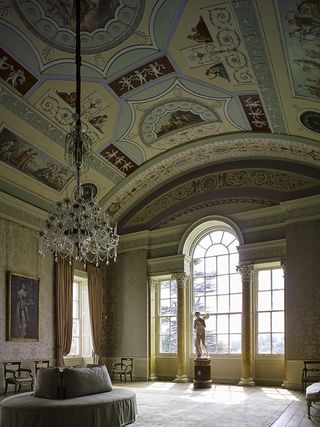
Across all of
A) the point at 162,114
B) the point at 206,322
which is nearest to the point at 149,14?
the point at 162,114

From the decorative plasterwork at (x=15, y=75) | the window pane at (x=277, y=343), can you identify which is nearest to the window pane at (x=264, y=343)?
the window pane at (x=277, y=343)

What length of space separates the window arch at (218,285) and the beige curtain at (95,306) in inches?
116

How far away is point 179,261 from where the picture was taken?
48.5 feet

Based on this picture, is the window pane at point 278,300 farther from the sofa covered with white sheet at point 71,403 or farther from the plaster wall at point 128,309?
the sofa covered with white sheet at point 71,403

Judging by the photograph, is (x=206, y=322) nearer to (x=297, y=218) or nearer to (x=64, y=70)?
(x=297, y=218)

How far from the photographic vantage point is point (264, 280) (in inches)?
543

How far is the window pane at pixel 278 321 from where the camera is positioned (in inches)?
521

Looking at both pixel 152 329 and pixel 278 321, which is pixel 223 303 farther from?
pixel 152 329

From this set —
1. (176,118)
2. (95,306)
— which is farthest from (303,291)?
(95,306)

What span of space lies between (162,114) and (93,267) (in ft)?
19.3

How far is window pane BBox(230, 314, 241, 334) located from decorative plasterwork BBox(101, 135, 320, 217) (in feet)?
14.8

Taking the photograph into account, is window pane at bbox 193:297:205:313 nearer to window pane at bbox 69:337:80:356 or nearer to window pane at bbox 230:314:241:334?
window pane at bbox 230:314:241:334

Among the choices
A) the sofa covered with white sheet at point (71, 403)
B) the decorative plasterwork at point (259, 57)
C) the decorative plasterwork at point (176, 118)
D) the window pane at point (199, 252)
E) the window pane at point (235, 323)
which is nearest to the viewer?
the sofa covered with white sheet at point (71, 403)

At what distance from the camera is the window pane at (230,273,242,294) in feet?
46.6
